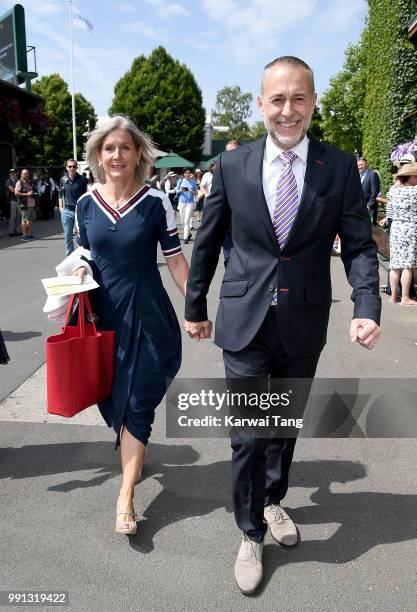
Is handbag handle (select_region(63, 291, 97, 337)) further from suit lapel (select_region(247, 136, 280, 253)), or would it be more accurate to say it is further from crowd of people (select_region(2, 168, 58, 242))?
crowd of people (select_region(2, 168, 58, 242))

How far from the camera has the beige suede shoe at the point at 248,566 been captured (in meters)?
2.47

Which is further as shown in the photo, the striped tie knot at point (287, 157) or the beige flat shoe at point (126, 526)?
→ the beige flat shoe at point (126, 526)

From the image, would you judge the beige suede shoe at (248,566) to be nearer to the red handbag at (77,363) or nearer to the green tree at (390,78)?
the red handbag at (77,363)

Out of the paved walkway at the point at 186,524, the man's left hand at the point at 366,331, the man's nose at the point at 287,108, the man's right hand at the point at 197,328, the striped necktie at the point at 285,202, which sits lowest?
the paved walkway at the point at 186,524

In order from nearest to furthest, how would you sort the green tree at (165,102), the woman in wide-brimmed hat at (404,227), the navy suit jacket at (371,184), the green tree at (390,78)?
1. the woman in wide-brimmed hat at (404,227)
2. the navy suit jacket at (371,184)
3. the green tree at (390,78)
4. the green tree at (165,102)

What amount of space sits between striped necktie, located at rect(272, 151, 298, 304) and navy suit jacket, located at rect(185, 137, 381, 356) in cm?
3

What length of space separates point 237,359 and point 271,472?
697 mm

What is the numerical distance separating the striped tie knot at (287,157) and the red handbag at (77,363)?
1.14 metres

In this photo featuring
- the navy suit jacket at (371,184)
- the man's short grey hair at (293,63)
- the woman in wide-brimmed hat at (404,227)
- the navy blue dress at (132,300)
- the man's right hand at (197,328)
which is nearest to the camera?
the man's short grey hair at (293,63)

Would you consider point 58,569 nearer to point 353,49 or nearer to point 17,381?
point 17,381

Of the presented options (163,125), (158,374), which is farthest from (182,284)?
(163,125)

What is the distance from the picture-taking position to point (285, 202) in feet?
7.82

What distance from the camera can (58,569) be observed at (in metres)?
2.60

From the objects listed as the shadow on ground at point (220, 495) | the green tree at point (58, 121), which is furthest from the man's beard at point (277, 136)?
the green tree at point (58, 121)
